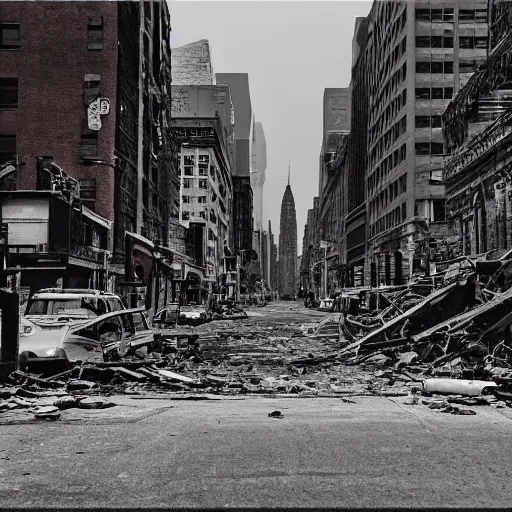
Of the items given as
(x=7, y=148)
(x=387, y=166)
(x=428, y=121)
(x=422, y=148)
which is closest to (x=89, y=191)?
(x=7, y=148)

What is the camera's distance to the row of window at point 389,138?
231 ft

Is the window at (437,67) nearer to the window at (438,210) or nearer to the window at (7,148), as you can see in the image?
the window at (438,210)

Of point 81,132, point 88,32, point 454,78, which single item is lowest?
point 81,132

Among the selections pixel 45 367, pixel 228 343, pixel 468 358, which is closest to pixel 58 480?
pixel 45 367

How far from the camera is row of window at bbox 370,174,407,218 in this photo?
6919 cm

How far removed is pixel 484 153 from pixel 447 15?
41.0 metres

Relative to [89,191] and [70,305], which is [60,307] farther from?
[89,191]

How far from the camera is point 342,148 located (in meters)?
131

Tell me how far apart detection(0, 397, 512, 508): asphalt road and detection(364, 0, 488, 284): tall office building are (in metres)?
56.5

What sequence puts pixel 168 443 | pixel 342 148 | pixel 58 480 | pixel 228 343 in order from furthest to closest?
pixel 342 148, pixel 228 343, pixel 168 443, pixel 58 480

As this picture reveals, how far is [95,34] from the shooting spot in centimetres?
4519

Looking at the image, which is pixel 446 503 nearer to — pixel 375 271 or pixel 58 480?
pixel 58 480

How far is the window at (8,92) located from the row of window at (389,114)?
41.4 metres

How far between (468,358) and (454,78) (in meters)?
59.3
